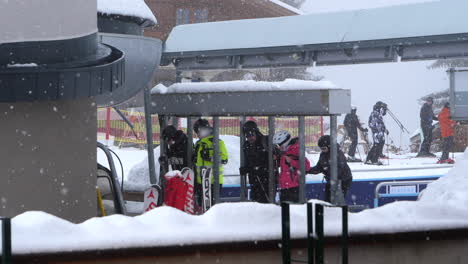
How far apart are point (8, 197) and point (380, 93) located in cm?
6160

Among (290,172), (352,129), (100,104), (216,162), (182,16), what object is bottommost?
(290,172)

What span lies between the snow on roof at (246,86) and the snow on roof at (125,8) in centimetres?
138

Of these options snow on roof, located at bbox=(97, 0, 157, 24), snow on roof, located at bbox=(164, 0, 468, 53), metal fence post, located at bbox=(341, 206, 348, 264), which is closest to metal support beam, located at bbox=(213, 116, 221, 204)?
snow on roof, located at bbox=(97, 0, 157, 24)

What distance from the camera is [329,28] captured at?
656 inches

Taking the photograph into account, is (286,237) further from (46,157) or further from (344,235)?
(46,157)

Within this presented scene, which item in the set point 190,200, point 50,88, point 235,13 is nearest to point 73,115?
point 50,88

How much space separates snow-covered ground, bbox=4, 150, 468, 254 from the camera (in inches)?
149

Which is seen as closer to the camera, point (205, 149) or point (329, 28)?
point (205, 149)

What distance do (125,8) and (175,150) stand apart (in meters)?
2.70

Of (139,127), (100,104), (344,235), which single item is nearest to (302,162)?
(100,104)

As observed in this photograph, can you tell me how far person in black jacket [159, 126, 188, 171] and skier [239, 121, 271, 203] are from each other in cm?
97

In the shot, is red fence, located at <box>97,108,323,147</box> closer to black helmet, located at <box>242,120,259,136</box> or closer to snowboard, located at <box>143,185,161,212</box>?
black helmet, located at <box>242,120,259,136</box>

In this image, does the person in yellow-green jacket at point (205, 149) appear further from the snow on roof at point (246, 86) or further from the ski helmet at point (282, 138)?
the ski helmet at point (282, 138)

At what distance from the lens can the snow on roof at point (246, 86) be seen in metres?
11.0
